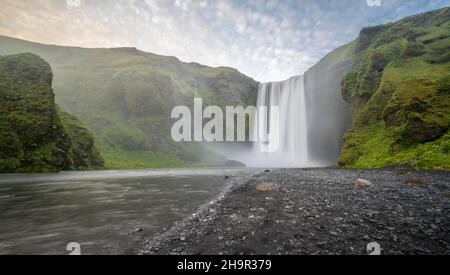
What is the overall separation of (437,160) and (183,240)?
2629 cm

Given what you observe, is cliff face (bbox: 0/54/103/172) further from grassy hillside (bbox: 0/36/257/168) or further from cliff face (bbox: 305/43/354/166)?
cliff face (bbox: 305/43/354/166)

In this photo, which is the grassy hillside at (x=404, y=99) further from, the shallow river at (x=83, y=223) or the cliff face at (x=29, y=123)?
the cliff face at (x=29, y=123)

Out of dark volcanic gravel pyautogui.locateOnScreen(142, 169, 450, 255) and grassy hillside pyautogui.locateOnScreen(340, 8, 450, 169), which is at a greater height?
grassy hillside pyautogui.locateOnScreen(340, 8, 450, 169)

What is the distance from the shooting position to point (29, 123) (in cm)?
4350

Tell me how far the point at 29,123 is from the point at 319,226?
56.4 meters

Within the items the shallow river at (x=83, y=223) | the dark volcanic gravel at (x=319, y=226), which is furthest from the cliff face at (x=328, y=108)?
the shallow river at (x=83, y=223)

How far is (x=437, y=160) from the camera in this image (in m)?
21.1

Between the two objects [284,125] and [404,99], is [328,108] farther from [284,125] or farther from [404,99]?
[404,99]

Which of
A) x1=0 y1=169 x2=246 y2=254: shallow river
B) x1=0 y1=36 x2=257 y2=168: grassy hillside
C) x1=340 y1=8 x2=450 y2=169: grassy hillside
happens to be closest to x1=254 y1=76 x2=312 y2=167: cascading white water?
x1=0 y1=36 x2=257 y2=168: grassy hillside

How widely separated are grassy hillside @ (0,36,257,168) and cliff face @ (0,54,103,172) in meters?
25.2

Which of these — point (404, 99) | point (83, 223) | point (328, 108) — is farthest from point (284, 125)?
point (83, 223)

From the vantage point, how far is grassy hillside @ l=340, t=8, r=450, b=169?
2503 centimetres

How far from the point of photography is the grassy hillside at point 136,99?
89.4m

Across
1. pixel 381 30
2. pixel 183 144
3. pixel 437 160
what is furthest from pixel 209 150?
pixel 437 160
